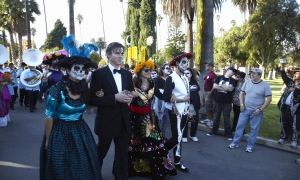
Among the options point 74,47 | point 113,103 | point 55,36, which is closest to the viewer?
point 74,47

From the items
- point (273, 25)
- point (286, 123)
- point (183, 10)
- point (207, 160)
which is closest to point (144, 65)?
point (207, 160)

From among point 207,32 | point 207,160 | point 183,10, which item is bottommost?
point 207,160

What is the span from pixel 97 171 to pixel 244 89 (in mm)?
4118

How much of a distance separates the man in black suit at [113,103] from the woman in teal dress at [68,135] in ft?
0.98

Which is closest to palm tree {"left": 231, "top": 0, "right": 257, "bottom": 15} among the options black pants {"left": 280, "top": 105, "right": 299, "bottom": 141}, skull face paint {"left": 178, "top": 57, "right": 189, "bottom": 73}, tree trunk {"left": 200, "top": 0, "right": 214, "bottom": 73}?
tree trunk {"left": 200, "top": 0, "right": 214, "bottom": 73}

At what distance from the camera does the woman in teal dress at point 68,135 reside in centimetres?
286

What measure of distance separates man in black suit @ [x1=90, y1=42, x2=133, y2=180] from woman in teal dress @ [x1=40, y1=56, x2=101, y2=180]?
30 centimetres

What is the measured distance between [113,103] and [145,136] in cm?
106

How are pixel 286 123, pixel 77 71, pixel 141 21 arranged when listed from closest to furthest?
1. pixel 77 71
2. pixel 286 123
3. pixel 141 21

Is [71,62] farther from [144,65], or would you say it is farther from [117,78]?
[144,65]

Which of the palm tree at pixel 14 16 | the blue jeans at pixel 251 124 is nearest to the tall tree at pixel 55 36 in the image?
the palm tree at pixel 14 16

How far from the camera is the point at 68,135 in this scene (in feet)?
9.64

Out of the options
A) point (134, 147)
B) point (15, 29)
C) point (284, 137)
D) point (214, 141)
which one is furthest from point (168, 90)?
point (15, 29)

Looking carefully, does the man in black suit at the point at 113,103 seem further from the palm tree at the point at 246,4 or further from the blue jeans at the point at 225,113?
the palm tree at the point at 246,4
